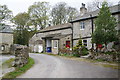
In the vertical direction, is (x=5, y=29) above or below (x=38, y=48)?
above

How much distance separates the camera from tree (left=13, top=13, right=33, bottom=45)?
38.0 meters

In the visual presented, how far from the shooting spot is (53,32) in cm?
2953

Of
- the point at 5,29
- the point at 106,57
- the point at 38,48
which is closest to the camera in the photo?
the point at 106,57

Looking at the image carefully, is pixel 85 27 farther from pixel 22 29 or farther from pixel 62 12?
pixel 22 29

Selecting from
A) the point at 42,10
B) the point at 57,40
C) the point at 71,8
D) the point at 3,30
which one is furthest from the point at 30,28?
the point at 57,40

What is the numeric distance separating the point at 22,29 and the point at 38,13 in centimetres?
760

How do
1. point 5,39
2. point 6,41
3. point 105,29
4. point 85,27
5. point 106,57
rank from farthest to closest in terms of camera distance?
point 6,41 → point 5,39 → point 85,27 → point 105,29 → point 106,57

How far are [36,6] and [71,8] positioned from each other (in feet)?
37.8

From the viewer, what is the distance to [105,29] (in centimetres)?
1577

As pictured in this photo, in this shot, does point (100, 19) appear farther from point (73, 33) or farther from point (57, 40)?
point (57, 40)

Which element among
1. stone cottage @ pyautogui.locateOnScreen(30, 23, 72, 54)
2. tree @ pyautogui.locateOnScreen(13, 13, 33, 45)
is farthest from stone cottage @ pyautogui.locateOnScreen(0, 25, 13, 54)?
stone cottage @ pyautogui.locateOnScreen(30, 23, 72, 54)

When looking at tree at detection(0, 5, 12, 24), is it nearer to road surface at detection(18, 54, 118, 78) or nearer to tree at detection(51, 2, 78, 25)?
tree at detection(51, 2, 78, 25)

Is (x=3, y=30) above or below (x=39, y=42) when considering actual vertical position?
above

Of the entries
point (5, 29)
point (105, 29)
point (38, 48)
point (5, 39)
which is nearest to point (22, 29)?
point (5, 29)
